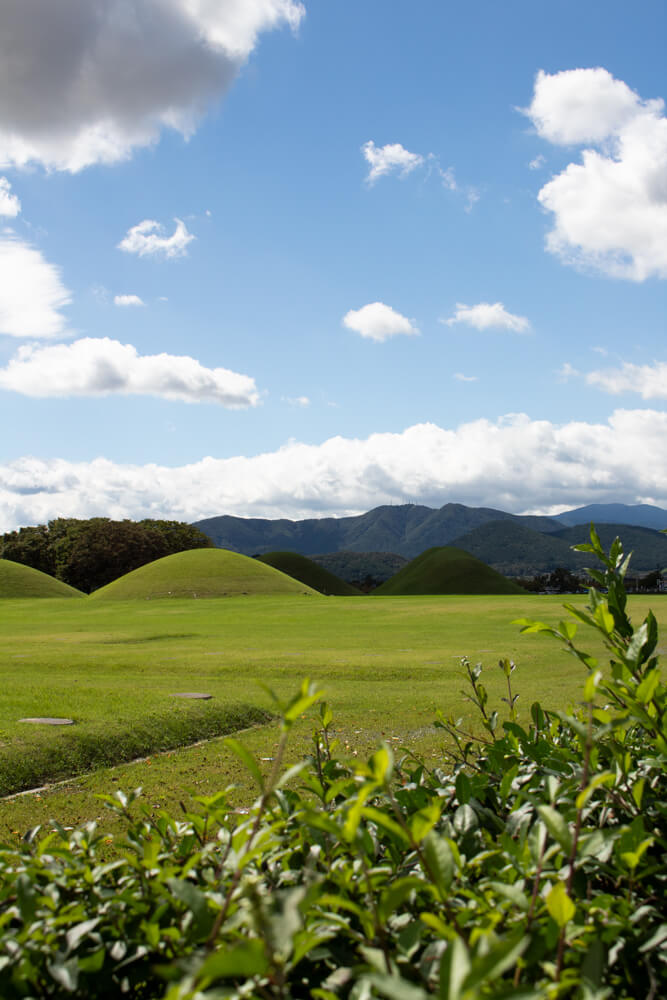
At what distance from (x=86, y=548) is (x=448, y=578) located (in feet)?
187

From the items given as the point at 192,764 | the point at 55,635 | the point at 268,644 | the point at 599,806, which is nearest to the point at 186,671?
the point at 268,644

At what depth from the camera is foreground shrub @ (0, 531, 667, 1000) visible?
1.22 metres

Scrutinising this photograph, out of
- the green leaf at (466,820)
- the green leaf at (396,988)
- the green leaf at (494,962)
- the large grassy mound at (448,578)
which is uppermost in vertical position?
the green leaf at (494,962)

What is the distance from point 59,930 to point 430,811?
1.06m

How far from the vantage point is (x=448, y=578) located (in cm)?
11219

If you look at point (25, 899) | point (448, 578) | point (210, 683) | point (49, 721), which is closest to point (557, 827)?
point (25, 899)

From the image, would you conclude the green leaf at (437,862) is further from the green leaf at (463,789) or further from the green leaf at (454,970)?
the green leaf at (463,789)

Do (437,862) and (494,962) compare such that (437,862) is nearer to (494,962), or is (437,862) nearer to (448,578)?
(494,962)

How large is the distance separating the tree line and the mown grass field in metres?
58.2

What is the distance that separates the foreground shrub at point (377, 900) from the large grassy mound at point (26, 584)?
79.0 meters

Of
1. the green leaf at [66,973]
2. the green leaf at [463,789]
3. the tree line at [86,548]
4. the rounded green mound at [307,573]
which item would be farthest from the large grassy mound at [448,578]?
the green leaf at [66,973]

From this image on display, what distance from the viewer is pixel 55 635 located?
33.2 metres

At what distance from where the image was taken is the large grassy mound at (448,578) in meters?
107

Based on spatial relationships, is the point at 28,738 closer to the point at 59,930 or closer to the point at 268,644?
the point at 59,930
